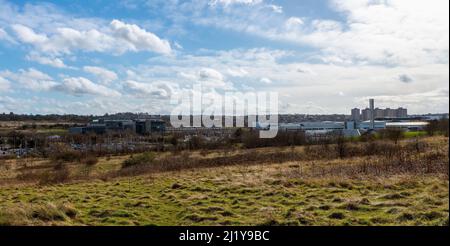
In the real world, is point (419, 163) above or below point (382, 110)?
below

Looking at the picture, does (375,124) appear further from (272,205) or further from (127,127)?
(127,127)

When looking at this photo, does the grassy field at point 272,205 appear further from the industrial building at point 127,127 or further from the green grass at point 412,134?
the industrial building at point 127,127

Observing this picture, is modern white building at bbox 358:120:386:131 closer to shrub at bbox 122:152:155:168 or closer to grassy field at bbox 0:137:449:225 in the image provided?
shrub at bbox 122:152:155:168

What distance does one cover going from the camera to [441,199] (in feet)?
27.9

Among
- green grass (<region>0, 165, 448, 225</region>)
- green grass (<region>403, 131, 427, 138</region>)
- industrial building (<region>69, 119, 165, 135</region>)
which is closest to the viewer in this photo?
green grass (<region>0, 165, 448, 225</region>)

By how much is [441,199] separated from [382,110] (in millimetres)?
32697

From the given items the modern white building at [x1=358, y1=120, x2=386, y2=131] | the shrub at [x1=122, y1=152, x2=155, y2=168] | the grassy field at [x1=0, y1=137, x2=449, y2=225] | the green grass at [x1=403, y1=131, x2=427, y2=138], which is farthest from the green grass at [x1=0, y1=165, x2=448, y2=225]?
the modern white building at [x1=358, y1=120, x2=386, y2=131]

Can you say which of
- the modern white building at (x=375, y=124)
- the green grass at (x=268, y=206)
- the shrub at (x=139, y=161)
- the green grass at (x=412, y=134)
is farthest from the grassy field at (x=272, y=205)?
the modern white building at (x=375, y=124)

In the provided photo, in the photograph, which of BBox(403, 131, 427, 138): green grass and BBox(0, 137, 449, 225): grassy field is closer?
BBox(0, 137, 449, 225): grassy field

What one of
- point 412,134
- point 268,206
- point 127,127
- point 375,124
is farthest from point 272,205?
point 127,127

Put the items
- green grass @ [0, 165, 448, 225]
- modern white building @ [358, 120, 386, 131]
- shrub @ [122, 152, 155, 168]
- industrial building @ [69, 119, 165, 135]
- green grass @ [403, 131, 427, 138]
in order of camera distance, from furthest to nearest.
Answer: industrial building @ [69, 119, 165, 135] < modern white building @ [358, 120, 386, 131] < green grass @ [403, 131, 427, 138] < shrub @ [122, 152, 155, 168] < green grass @ [0, 165, 448, 225]

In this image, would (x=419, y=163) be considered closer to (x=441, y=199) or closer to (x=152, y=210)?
(x=441, y=199)

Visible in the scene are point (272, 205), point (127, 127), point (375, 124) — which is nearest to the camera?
point (272, 205)
